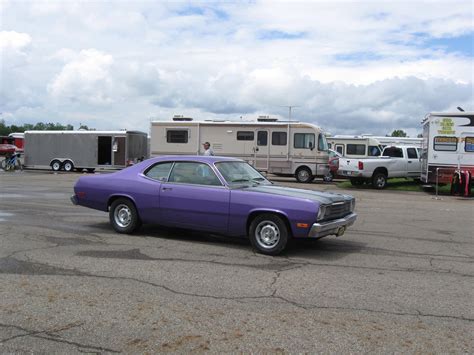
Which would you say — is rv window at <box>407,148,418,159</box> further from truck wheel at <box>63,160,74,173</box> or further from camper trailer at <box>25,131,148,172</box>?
truck wheel at <box>63,160,74,173</box>

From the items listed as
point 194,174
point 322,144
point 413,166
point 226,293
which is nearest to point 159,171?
point 194,174

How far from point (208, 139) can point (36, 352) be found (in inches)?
856

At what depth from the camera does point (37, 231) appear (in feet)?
29.7

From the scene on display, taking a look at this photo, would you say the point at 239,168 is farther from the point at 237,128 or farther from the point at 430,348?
the point at 237,128

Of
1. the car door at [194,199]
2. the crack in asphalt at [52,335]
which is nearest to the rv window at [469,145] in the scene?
the car door at [194,199]

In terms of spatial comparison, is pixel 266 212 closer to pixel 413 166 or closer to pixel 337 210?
pixel 337 210

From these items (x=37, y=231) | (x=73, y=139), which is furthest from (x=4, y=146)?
(x=37, y=231)

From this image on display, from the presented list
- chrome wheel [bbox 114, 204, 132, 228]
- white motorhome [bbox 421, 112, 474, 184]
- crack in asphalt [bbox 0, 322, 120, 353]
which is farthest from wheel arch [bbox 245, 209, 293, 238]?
white motorhome [bbox 421, 112, 474, 184]

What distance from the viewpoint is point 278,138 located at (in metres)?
24.8

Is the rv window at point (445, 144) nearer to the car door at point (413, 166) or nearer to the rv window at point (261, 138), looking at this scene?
the car door at point (413, 166)

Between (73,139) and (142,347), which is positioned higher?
(73,139)

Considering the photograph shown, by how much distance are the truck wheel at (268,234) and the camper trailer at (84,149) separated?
23128mm

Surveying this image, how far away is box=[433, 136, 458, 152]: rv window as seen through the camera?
19908 millimetres

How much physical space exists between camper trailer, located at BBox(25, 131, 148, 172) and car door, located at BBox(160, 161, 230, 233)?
21888 mm
